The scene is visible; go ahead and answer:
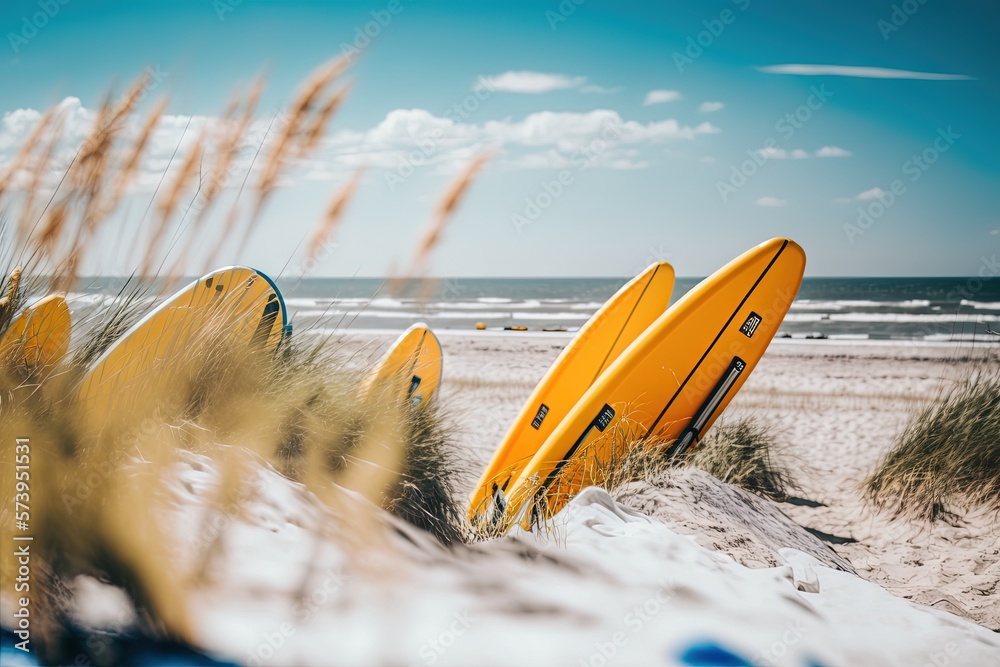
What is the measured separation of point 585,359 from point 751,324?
127cm

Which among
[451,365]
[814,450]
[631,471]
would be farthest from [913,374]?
[631,471]

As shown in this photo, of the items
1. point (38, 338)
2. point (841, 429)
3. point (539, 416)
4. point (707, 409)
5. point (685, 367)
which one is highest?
point (841, 429)

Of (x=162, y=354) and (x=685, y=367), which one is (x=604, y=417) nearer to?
(x=685, y=367)

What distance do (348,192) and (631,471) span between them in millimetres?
1774

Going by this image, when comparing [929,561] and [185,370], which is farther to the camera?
[929,561]

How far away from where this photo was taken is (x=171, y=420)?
182 cm

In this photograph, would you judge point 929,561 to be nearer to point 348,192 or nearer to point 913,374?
point 348,192

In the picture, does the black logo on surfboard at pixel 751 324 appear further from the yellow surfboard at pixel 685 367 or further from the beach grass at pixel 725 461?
the beach grass at pixel 725 461

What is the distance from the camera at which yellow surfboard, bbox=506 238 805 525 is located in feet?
10.7

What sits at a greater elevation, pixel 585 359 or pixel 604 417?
pixel 585 359

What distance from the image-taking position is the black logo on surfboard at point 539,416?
425 centimetres

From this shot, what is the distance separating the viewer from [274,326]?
270cm

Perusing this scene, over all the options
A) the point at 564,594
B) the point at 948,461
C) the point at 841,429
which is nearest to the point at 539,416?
the point at 948,461

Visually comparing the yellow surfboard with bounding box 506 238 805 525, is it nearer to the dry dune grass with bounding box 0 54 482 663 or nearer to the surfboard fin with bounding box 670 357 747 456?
the surfboard fin with bounding box 670 357 747 456
